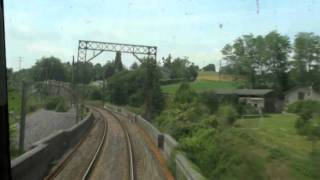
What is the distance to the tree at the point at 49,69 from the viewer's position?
129 metres

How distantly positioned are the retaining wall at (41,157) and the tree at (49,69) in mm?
97898

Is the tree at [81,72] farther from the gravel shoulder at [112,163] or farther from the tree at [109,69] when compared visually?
the gravel shoulder at [112,163]

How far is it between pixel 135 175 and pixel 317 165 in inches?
471

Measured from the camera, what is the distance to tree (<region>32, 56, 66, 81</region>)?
129 metres

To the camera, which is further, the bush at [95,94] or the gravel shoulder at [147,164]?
the bush at [95,94]

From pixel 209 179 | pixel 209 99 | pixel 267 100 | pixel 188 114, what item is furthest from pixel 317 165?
pixel 267 100

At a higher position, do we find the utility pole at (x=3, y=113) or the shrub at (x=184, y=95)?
the utility pole at (x=3, y=113)

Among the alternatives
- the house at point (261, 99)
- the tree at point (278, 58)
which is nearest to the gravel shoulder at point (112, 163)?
the house at point (261, 99)

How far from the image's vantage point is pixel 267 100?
3703 inches

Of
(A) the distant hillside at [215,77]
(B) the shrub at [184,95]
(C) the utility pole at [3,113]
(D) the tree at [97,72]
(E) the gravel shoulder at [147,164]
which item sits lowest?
(E) the gravel shoulder at [147,164]

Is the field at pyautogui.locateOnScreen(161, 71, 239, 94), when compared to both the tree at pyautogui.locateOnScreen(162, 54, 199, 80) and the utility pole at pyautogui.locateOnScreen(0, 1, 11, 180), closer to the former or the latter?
the tree at pyautogui.locateOnScreen(162, 54, 199, 80)

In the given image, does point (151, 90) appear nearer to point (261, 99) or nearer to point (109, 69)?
point (261, 99)

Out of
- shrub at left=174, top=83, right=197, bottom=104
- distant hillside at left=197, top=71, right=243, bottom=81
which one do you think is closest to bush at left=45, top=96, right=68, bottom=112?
shrub at left=174, top=83, right=197, bottom=104

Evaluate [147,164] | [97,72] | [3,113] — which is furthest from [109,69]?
[3,113]
